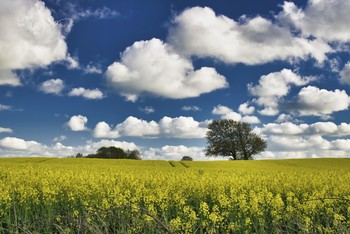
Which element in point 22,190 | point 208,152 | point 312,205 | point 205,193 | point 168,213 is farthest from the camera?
point 208,152

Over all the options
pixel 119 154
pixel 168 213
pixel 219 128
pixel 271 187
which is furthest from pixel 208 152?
pixel 168 213

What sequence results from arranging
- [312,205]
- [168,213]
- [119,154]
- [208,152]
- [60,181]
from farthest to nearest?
[119,154], [208,152], [60,181], [168,213], [312,205]

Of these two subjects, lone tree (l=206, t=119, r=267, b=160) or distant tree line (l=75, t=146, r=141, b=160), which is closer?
lone tree (l=206, t=119, r=267, b=160)

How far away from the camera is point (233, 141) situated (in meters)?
71.9

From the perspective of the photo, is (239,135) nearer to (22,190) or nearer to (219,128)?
(219,128)

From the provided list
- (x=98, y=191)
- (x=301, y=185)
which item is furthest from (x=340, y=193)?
(x=98, y=191)

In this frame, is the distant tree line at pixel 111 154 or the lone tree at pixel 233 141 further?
the distant tree line at pixel 111 154

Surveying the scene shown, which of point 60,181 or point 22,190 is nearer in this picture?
point 22,190

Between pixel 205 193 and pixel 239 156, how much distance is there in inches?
2349

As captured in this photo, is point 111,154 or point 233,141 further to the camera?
point 111,154

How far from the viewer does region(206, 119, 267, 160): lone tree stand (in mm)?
71688

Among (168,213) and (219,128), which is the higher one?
(219,128)

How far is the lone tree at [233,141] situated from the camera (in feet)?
235

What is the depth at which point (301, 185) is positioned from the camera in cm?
1580
